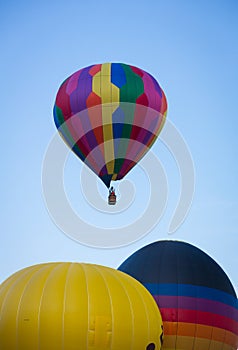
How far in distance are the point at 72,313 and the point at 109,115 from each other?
925 centimetres

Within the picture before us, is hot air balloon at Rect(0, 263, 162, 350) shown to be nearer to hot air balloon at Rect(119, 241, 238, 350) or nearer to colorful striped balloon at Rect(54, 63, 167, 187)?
hot air balloon at Rect(119, 241, 238, 350)

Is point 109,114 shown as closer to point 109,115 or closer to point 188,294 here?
point 109,115

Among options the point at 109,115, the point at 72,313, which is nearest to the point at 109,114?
the point at 109,115

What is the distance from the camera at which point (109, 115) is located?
63.2 ft

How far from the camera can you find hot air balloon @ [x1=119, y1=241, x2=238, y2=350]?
14.5 m

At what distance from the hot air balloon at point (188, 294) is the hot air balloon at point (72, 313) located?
2.97 meters

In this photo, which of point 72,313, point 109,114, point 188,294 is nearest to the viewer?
point 72,313

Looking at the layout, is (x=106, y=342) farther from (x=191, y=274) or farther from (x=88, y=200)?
(x=88, y=200)

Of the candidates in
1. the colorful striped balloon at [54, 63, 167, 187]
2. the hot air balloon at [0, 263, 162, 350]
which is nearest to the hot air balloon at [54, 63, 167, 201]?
the colorful striped balloon at [54, 63, 167, 187]

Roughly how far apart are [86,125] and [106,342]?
9.35m

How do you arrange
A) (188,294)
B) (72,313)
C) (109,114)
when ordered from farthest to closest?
(109,114), (188,294), (72,313)

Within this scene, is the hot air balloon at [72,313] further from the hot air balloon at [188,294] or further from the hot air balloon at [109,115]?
the hot air balloon at [109,115]

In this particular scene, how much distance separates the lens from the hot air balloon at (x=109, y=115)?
19.2m

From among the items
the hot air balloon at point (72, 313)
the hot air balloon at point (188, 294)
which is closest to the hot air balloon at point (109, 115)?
the hot air balloon at point (188, 294)
